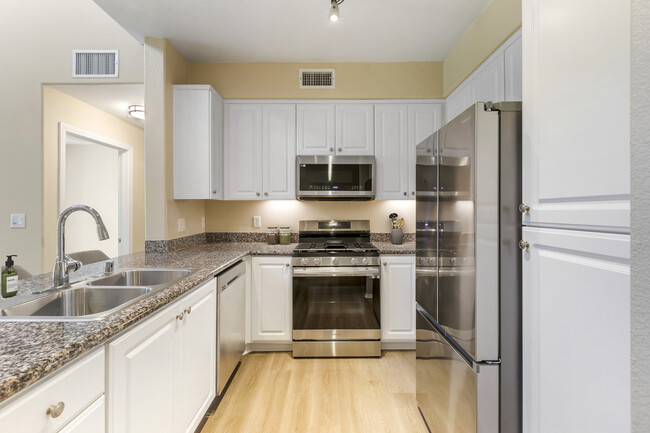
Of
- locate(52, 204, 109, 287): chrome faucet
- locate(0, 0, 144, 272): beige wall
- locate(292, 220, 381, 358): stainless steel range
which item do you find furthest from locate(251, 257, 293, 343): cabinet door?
locate(0, 0, 144, 272): beige wall

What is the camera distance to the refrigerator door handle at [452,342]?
1.34 m

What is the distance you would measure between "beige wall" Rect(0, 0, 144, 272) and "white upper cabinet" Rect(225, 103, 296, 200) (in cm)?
102

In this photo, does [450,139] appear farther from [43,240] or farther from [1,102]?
[1,102]

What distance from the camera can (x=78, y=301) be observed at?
142 cm

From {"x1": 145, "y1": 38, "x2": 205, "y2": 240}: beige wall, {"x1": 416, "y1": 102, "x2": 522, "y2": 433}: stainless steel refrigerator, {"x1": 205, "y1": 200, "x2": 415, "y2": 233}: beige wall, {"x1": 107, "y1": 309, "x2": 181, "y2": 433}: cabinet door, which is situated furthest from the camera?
{"x1": 205, "y1": 200, "x2": 415, "y2": 233}: beige wall

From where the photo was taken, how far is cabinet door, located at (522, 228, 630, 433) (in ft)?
2.69

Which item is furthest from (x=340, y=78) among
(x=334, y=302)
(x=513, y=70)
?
(x=334, y=302)

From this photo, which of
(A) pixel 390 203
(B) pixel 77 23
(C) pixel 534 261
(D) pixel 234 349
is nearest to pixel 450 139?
(C) pixel 534 261

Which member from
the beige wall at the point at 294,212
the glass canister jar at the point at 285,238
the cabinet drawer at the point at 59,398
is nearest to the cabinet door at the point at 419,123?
the beige wall at the point at 294,212

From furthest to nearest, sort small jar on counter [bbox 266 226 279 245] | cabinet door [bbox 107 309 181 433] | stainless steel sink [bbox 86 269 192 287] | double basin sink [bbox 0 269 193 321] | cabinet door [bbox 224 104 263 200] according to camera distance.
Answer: small jar on counter [bbox 266 226 279 245] → cabinet door [bbox 224 104 263 200] → stainless steel sink [bbox 86 269 192 287] → double basin sink [bbox 0 269 193 321] → cabinet door [bbox 107 309 181 433]

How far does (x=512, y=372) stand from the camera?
4.28 feet

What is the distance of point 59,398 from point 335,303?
81.7 inches

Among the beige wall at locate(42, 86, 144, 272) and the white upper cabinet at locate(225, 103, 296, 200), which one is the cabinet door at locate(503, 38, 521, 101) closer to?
the white upper cabinet at locate(225, 103, 296, 200)

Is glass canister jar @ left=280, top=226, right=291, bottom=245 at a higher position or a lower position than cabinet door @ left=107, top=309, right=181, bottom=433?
higher
